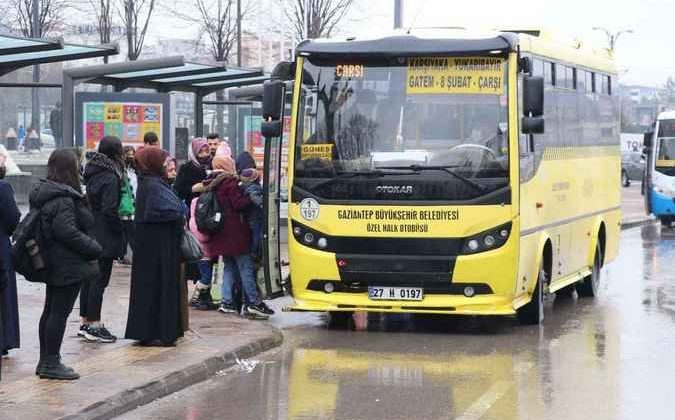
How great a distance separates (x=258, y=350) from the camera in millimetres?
12406

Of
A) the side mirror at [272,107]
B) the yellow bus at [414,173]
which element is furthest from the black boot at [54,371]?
the side mirror at [272,107]

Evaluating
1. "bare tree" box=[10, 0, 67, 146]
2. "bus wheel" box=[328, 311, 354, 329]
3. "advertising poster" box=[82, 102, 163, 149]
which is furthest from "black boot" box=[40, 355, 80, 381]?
"bare tree" box=[10, 0, 67, 146]

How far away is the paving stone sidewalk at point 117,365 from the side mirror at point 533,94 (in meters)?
3.18

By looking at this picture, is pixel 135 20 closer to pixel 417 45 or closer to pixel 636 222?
pixel 636 222

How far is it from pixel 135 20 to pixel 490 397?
31164 millimetres

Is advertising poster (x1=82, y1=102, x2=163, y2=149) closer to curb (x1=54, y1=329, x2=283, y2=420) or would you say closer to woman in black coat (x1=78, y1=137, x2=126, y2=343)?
curb (x1=54, y1=329, x2=283, y2=420)

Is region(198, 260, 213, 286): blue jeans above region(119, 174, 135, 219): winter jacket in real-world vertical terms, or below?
below

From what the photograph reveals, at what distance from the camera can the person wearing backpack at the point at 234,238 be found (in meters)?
14.3

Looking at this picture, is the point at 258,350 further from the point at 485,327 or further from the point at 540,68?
the point at 540,68

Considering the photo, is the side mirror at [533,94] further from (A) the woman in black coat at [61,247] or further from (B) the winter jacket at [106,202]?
(A) the woman in black coat at [61,247]

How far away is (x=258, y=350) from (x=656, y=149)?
85.1 feet

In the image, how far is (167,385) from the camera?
403 inches

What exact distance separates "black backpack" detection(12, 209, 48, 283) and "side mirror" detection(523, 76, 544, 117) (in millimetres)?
5239

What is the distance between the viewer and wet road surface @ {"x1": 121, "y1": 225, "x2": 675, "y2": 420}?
9.55 m
